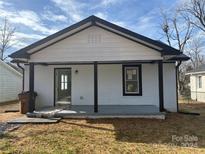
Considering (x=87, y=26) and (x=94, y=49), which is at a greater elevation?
(x=87, y=26)

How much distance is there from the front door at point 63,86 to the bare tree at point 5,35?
2881 centimetres

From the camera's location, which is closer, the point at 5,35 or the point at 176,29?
the point at 176,29

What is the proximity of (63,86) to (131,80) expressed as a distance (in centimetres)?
405

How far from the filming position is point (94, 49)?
10773mm

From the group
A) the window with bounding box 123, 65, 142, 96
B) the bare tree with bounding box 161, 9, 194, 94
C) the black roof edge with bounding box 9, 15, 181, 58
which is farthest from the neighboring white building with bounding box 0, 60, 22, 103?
the bare tree with bounding box 161, 9, 194, 94

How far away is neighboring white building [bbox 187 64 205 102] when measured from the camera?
20.9 metres

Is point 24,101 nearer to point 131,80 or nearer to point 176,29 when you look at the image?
point 131,80

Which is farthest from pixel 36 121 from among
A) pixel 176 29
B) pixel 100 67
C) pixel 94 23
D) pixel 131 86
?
pixel 176 29

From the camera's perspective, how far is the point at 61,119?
1005 cm

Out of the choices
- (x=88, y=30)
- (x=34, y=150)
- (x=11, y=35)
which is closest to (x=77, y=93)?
(x=88, y=30)

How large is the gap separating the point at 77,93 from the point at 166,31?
69.9ft

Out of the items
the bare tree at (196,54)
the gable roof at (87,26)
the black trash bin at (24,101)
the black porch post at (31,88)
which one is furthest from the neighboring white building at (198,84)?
the bare tree at (196,54)

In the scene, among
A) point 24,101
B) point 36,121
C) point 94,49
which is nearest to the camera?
point 36,121

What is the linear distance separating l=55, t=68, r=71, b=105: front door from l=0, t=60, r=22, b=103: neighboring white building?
9134 mm
